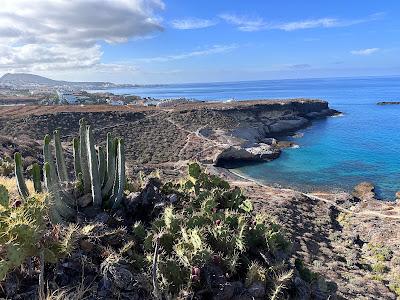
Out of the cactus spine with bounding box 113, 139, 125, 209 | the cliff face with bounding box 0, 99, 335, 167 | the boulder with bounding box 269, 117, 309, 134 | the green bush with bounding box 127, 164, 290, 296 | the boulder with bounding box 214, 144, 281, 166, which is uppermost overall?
the cactus spine with bounding box 113, 139, 125, 209

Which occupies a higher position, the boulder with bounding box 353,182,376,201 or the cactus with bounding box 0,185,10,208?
the cactus with bounding box 0,185,10,208

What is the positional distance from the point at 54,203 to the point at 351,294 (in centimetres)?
930

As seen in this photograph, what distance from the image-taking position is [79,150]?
10469 mm

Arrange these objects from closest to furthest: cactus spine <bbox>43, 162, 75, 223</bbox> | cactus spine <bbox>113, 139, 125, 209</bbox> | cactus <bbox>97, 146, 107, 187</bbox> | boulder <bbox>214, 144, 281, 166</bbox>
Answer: cactus spine <bbox>43, 162, 75, 223</bbox>, cactus spine <bbox>113, 139, 125, 209</bbox>, cactus <bbox>97, 146, 107, 187</bbox>, boulder <bbox>214, 144, 281, 166</bbox>

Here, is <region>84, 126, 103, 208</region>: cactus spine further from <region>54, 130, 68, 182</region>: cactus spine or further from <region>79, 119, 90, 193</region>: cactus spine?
<region>54, 130, 68, 182</region>: cactus spine

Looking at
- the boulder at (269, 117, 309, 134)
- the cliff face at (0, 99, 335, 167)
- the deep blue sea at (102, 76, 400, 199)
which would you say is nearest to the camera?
the deep blue sea at (102, 76, 400, 199)

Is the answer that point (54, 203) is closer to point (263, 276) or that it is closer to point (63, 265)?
point (63, 265)

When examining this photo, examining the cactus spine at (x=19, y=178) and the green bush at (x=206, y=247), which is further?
the cactus spine at (x=19, y=178)

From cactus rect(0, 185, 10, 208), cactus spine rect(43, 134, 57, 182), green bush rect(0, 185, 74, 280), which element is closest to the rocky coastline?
green bush rect(0, 185, 74, 280)

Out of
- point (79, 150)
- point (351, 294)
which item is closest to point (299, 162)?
point (351, 294)

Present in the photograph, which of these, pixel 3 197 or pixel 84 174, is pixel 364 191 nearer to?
pixel 84 174

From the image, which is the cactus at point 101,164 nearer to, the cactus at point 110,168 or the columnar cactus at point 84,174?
the columnar cactus at point 84,174

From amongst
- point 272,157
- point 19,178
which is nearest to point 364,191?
point 272,157

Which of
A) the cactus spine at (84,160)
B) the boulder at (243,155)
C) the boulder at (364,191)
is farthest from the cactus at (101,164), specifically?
the boulder at (243,155)
